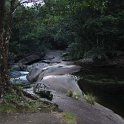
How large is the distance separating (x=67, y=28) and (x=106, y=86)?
15.0 m

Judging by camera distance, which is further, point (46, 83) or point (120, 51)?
point (120, 51)

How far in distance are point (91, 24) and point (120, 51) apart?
467 centimetres

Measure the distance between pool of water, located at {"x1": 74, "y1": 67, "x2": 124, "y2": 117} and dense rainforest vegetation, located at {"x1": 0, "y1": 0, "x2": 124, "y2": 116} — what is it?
3.99 m

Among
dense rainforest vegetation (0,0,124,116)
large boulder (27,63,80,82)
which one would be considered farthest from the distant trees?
→ large boulder (27,63,80,82)

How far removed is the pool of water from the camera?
1693 centimetres

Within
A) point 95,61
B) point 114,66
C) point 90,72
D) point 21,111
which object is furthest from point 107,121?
point 95,61

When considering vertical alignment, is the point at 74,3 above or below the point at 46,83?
above

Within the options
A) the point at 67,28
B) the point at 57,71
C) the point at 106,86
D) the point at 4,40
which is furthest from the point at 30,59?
the point at 4,40

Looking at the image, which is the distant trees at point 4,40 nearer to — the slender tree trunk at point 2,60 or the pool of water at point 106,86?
the slender tree trunk at point 2,60

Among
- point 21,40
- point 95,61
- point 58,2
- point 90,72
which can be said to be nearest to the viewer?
point 58,2

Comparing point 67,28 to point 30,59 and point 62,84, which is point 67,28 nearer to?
point 30,59

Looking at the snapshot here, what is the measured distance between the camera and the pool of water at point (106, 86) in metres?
16.9

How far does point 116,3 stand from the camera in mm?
32750

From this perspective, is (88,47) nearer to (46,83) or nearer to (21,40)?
(21,40)
